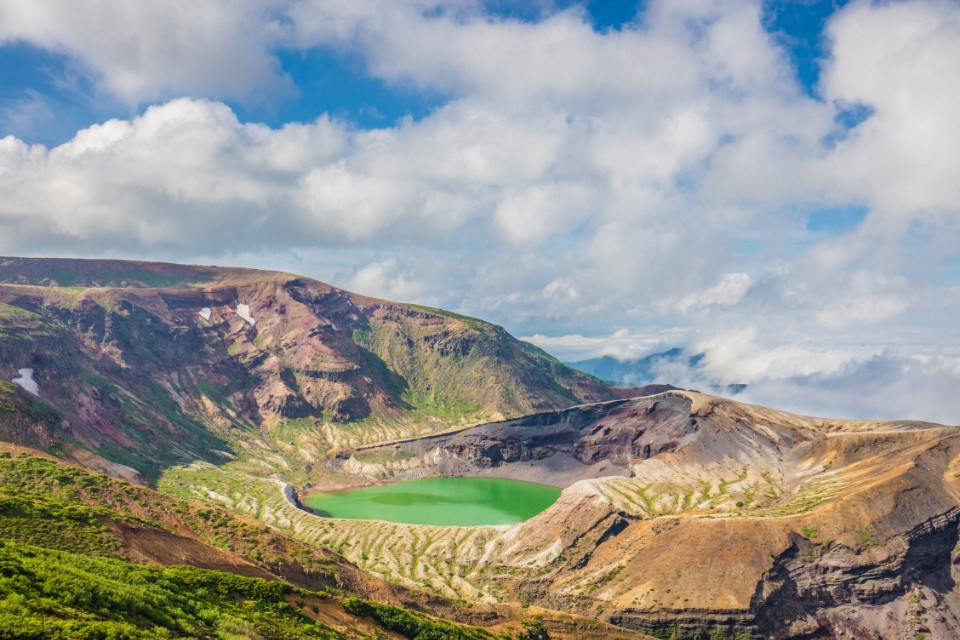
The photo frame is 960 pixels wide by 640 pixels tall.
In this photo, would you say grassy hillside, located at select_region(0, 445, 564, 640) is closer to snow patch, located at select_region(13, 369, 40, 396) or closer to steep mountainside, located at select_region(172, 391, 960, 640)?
steep mountainside, located at select_region(172, 391, 960, 640)

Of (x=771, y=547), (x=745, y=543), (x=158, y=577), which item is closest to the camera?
(x=158, y=577)

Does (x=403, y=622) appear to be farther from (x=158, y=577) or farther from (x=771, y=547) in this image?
(x=771, y=547)

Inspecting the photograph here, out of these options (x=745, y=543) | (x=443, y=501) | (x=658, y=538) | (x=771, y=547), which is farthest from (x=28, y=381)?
(x=771, y=547)

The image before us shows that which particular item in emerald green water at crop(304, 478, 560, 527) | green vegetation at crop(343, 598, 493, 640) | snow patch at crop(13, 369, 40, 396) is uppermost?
snow patch at crop(13, 369, 40, 396)

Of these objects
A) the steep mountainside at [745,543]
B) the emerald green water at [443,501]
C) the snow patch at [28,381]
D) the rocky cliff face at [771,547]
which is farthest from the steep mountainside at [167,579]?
the snow patch at [28,381]

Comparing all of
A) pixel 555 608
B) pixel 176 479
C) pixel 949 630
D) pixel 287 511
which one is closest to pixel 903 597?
pixel 949 630

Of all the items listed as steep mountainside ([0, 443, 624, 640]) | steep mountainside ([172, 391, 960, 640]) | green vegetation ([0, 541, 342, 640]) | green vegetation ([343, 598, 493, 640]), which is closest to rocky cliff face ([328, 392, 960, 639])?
steep mountainside ([172, 391, 960, 640])

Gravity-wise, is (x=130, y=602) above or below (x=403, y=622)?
above
